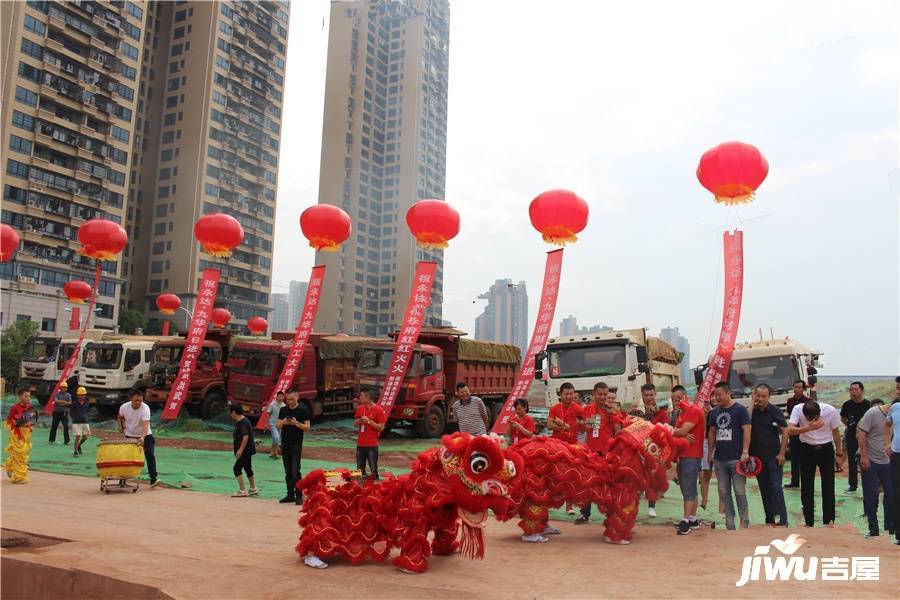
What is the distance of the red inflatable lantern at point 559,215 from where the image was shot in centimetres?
988

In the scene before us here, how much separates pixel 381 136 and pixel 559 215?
36488 mm

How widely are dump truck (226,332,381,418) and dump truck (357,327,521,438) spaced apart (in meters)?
1.35

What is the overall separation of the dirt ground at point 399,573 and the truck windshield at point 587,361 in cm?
566

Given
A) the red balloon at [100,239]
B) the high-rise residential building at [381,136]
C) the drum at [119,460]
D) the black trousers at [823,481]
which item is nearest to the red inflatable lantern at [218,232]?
the red balloon at [100,239]

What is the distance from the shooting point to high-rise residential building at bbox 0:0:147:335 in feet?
128

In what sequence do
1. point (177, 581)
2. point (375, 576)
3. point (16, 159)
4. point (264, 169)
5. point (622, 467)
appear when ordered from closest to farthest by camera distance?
1. point (177, 581)
2. point (375, 576)
3. point (622, 467)
4. point (16, 159)
5. point (264, 169)

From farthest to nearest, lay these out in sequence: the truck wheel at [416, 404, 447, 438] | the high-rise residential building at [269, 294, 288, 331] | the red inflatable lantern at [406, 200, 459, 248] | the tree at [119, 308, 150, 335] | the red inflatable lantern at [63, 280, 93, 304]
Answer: the high-rise residential building at [269, 294, 288, 331], the tree at [119, 308, 150, 335], the red inflatable lantern at [63, 280, 93, 304], the truck wheel at [416, 404, 447, 438], the red inflatable lantern at [406, 200, 459, 248]

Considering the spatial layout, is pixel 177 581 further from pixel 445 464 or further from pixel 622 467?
pixel 622 467

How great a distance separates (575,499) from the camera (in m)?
5.57

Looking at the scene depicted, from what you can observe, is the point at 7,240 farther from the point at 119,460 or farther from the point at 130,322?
the point at 130,322

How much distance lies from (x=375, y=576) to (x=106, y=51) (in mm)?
51991

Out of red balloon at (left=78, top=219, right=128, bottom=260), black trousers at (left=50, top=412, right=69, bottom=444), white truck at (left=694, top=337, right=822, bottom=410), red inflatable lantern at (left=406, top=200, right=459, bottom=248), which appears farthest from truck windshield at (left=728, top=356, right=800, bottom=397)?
black trousers at (left=50, top=412, right=69, bottom=444)

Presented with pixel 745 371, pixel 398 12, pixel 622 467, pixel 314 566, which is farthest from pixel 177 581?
pixel 398 12

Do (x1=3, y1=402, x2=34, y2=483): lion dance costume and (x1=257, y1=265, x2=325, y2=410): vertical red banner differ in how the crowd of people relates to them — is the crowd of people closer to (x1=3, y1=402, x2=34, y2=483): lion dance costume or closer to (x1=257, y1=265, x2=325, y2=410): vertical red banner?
(x1=3, y1=402, x2=34, y2=483): lion dance costume
